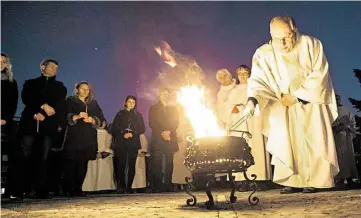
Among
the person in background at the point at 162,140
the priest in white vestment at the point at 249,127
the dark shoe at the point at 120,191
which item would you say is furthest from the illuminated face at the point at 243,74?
Result: the dark shoe at the point at 120,191

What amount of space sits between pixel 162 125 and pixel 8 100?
9.72 feet

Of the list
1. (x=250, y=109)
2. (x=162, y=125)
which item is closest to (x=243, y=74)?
(x=162, y=125)

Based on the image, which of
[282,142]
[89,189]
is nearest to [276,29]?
[282,142]

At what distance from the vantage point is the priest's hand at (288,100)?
4.88 m

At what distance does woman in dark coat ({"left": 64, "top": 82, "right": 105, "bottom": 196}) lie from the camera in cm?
614

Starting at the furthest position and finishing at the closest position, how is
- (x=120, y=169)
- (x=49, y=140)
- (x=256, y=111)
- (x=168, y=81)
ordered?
(x=168, y=81), (x=120, y=169), (x=49, y=140), (x=256, y=111)

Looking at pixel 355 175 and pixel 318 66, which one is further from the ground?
pixel 318 66

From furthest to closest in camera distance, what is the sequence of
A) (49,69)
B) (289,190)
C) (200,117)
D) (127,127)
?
(127,127) → (49,69) → (289,190) → (200,117)

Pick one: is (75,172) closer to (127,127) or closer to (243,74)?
(127,127)

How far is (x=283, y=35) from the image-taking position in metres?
4.92

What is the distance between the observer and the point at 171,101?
7.70 metres

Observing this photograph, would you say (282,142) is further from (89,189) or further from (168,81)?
(168,81)

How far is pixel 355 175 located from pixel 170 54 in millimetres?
6669

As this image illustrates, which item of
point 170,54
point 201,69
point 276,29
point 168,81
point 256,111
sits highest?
point 170,54
